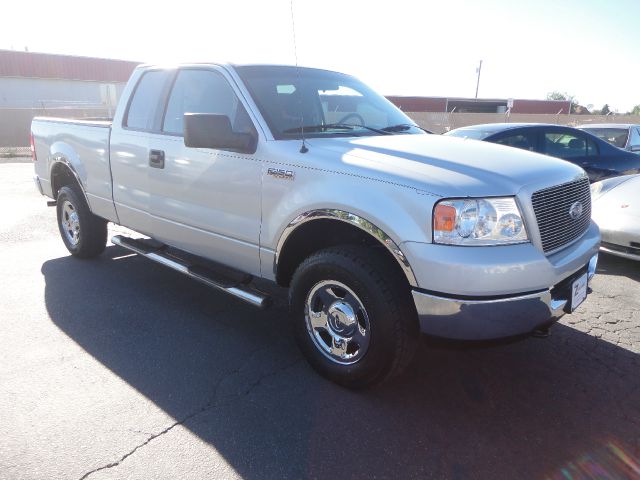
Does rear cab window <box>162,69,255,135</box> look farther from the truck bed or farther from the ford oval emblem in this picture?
the ford oval emblem

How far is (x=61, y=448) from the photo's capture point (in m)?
2.43

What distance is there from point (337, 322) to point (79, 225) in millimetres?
3553

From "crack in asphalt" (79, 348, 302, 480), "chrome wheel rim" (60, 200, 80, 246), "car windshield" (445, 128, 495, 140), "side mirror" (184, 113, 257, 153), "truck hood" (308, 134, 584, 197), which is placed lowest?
"crack in asphalt" (79, 348, 302, 480)

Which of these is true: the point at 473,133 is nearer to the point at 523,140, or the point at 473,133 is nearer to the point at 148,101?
the point at 523,140

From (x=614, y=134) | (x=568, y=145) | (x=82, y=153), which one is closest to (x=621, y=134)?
(x=614, y=134)

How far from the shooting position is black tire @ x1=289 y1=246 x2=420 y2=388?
102 inches

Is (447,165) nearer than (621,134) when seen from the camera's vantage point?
Yes

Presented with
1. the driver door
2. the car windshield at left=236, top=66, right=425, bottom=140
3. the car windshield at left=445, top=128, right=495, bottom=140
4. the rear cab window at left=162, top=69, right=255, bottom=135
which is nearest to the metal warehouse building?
the car windshield at left=445, top=128, right=495, bottom=140

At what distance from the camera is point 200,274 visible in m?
3.65

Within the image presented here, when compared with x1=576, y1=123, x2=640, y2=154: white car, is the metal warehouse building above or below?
above

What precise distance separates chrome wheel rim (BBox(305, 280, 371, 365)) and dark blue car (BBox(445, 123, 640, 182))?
201 inches

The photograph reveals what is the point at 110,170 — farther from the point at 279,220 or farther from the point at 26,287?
the point at 279,220

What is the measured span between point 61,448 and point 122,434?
281mm

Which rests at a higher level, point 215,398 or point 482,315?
point 482,315
